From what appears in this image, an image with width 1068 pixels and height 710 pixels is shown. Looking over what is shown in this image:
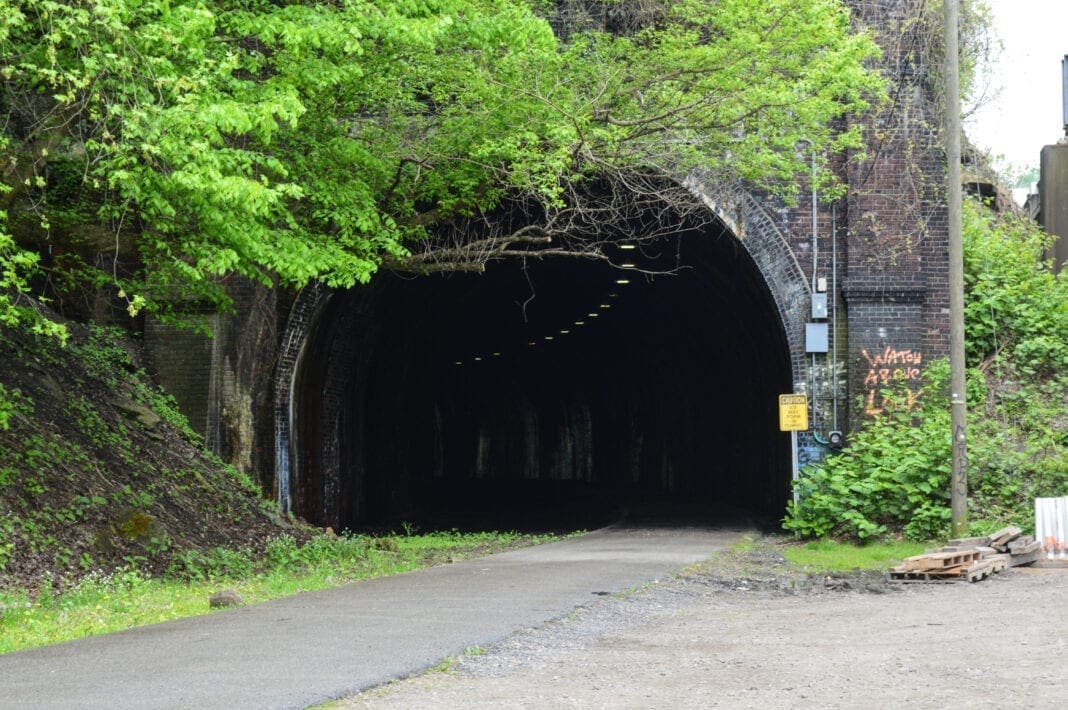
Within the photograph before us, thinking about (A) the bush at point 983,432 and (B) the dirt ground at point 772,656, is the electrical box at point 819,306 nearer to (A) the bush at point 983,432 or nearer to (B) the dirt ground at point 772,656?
(A) the bush at point 983,432

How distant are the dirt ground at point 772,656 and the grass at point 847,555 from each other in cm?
327

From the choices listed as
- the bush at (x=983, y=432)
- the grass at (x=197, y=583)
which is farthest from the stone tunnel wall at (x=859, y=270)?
the grass at (x=197, y=583)

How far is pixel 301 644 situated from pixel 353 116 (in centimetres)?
979

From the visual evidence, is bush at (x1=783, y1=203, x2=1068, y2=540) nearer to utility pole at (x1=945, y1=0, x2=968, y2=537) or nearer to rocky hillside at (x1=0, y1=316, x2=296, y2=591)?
utility pole at (x1=945, y1=0, x2=968, y2=537)

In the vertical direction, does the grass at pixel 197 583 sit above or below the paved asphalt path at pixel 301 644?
below

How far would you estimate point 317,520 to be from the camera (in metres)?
24.4

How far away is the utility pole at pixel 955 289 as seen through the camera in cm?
1647

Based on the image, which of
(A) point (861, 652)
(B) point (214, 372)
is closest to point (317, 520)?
(B) point (214, 372)

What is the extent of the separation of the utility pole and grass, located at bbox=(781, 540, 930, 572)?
1.03 meters

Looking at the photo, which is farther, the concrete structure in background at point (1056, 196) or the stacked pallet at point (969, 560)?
the concrete structure in background at point (1056, 196)

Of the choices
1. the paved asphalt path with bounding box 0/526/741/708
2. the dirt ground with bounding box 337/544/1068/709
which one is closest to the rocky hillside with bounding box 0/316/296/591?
the paved asphalt path with bounding box 0/526/741/708

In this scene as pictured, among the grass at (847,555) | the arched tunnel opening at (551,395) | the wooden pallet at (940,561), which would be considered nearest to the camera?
the wooden pallet at (940,561)

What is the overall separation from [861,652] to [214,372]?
14.4 meters

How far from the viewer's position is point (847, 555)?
17734 mm
